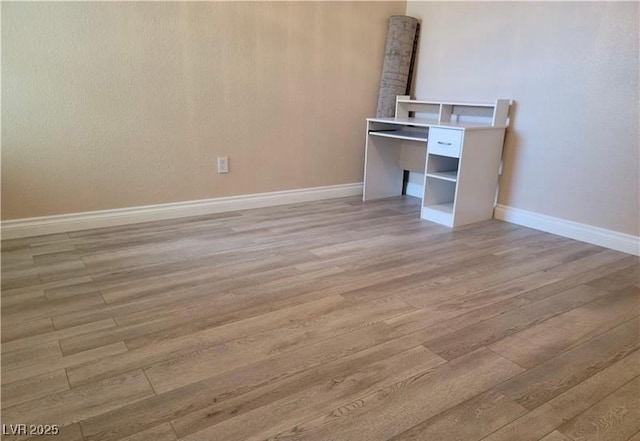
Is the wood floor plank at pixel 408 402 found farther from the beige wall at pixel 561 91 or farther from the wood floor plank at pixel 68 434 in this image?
the beige wall at pixel 561 91

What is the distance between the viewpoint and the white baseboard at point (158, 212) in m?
2.83

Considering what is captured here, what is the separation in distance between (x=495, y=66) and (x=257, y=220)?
2173 mm

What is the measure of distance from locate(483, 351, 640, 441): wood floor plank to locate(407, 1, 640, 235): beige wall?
1547mm

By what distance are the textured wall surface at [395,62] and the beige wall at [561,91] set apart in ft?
0.96

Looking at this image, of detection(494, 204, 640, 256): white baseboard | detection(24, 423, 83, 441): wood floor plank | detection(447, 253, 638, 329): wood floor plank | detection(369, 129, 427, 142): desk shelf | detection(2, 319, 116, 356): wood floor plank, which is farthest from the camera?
detection(369, 129, 427, 142): desk shelf

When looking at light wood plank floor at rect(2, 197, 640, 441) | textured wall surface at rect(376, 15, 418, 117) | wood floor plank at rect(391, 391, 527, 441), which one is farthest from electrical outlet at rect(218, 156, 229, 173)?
wood floor plank at rect(391, 391, 527, 441)

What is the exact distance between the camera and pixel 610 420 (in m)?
1.35

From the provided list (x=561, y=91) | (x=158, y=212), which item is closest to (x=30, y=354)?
(x=158, y=212)

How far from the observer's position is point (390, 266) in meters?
2.49

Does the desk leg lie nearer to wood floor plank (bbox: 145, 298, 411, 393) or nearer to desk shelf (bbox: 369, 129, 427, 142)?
desk shelf (bbox: 369, 129, 427, 142)

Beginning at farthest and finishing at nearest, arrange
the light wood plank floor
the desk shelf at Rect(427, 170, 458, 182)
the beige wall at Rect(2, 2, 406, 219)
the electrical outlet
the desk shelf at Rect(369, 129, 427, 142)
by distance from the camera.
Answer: the desk shelf at Rect(369, 129, 427, 142) < the electrical outlet < the desk shelf at Rect(427, 170, 458, 182) < the beige wall at Rect(2, 2, 406, 219) < the light wood plank floor

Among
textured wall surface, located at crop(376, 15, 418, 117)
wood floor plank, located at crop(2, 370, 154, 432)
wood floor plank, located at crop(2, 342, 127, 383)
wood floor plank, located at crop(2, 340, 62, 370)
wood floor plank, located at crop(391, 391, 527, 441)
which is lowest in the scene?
wood floor plank, located at crop(2, 340, 62, 370)

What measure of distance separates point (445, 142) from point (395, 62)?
3.60ft

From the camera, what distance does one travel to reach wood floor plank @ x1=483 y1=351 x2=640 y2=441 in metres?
1.29
